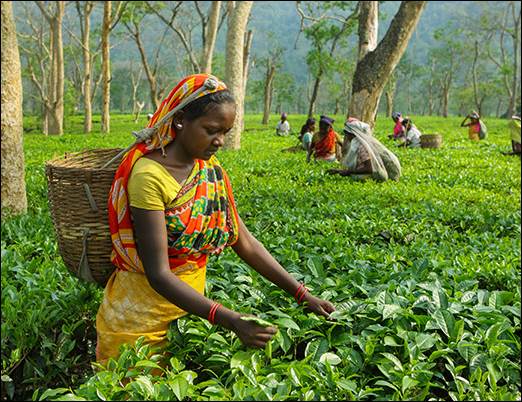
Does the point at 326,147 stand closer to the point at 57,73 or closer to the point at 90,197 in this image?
the point at 90,197

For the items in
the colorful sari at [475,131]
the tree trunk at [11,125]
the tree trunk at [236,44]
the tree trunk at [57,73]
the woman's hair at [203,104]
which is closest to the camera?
the woman's hair at [203,104]

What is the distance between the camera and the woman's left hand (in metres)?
2.47

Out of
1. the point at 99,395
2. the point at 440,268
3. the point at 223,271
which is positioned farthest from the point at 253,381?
the point at 440,268

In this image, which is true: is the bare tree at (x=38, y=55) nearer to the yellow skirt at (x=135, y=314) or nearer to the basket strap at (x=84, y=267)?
the basket strap at (x=84, y=267)

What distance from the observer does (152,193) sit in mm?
2168

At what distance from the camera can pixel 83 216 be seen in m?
2.59

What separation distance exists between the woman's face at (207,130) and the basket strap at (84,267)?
73 cm

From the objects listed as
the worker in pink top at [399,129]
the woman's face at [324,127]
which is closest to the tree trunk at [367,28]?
the woman's face at [324,127]

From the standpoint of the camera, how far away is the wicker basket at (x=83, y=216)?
255cm

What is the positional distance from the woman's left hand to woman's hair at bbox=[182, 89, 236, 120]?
0.99 meters

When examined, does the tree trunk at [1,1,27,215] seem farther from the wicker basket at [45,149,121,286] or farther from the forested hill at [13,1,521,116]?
the forested hill at [13,1,521,116]

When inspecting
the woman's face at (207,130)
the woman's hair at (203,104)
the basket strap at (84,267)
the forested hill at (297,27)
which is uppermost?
the forested hill at (297,27)

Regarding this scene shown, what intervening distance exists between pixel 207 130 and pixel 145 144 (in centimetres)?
30

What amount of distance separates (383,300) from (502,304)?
2.30 ft
